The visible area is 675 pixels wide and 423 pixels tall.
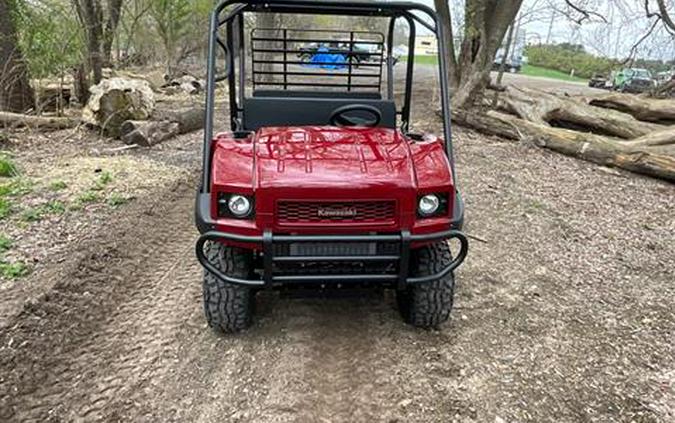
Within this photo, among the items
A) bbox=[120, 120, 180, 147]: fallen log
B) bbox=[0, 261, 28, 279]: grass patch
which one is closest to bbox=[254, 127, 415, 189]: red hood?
bbox=[0, 261, 28, 279]: grass patch

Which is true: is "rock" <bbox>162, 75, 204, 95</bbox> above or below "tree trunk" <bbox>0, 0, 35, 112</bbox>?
below

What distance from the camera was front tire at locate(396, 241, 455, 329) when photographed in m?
2.91

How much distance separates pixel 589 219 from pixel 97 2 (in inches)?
379

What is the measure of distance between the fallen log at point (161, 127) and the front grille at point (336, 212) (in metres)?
5.31

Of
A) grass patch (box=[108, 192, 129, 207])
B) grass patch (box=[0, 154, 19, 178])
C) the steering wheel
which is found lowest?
grass patch (box=[108, 192, 129, 207])

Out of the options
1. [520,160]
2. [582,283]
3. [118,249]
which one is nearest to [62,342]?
[118,249]

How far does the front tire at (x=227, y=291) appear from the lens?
2832 millimetres

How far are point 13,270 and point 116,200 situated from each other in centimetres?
155

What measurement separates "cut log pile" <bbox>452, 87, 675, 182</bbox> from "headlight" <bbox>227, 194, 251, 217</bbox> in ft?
19.8

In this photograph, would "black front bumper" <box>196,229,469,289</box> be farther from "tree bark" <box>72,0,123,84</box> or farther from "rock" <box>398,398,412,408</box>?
"tree bark" <box>72,0,123,84</box>

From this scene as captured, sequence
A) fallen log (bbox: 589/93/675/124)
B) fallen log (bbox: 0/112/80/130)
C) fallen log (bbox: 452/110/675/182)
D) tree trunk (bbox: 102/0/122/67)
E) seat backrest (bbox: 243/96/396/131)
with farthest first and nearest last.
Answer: tree trunk (bbox: 102/0/122/67)
fallen log (bbox: 589/93/675/124)
fallen log (bbox: 0/112/80/130)
fallen log (bbox: 452/110/675/182)
seat backrest (bbox: 243/96/396/131)

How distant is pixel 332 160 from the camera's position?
2.74m

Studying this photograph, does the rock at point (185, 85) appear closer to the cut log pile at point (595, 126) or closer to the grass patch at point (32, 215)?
the cut log pile at point (595, 126)

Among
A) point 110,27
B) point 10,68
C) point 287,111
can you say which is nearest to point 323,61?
point 287,111
